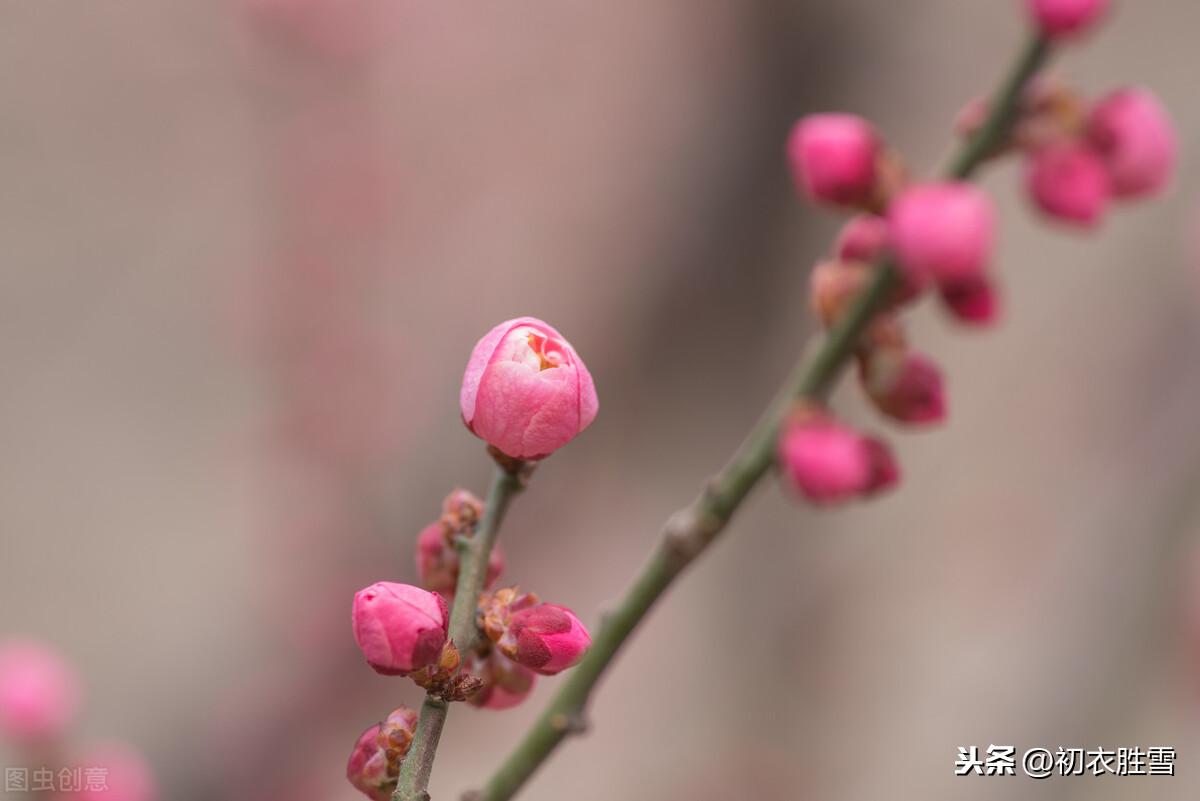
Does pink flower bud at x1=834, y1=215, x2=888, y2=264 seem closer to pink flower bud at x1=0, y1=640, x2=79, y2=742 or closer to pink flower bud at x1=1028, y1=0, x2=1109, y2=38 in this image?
pink flower bud at x1=1028, y1=0, x2=1109, y2=38

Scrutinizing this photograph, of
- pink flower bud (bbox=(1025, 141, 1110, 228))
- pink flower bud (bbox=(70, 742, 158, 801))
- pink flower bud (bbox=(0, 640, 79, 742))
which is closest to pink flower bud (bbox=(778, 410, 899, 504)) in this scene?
pink flower bud (bbox=(1025, 141, 1110, 228))

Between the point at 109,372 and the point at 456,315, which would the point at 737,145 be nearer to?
the point at 456,315

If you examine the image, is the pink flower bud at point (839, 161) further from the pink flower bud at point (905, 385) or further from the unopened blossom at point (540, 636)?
the unopened blossom at point (540, 636)

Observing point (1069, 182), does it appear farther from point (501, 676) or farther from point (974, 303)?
point (501, 676)

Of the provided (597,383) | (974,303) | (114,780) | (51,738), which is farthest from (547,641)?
(597,383)

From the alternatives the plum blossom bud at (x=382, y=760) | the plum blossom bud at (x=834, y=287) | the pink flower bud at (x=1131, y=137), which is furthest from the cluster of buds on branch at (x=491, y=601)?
the pink flower bud at (x=1131, y=137)

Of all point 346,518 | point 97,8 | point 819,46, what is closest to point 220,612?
Answer: point 346,518
